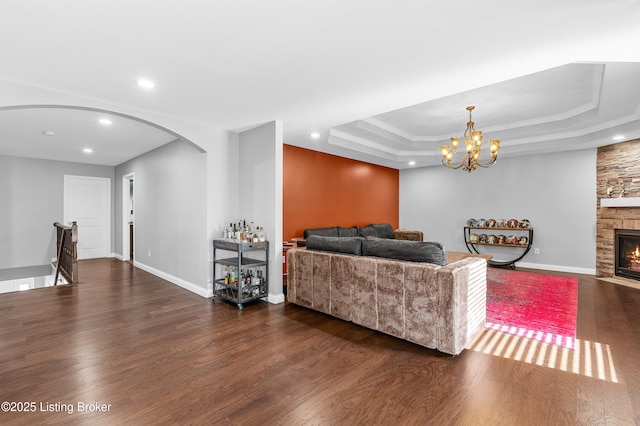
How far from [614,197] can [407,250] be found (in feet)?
16.6

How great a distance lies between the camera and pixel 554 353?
255cm

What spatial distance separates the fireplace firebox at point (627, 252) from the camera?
5059 mm

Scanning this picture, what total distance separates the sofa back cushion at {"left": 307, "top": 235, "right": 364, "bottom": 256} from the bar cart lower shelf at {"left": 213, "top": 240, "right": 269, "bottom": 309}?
0.74 meters

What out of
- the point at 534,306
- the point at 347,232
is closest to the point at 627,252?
the point at 534,306

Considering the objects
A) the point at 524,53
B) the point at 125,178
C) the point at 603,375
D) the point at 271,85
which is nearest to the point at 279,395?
the point at 603,375

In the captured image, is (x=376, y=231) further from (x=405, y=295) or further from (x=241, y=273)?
(x=405, y=295)

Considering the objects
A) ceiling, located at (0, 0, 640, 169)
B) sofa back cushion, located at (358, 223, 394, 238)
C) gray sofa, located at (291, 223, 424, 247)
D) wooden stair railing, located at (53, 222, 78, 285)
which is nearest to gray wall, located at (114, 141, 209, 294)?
ceiling, located at (0, 0, 640, 169)

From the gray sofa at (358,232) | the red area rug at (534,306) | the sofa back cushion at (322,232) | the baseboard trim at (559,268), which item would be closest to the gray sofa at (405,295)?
the red area rug at (534,306)

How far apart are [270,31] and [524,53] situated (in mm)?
1960

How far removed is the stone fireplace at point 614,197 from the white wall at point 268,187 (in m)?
5.81

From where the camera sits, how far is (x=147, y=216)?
5938mm

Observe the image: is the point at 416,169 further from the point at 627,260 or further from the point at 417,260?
the point at 417,260

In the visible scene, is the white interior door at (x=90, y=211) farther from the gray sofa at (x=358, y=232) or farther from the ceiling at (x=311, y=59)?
the gray sofa at (x=358, y=232)

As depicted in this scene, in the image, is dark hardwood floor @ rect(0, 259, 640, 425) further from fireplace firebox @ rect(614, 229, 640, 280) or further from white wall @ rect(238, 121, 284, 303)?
fireplace firebox @ rect(614, 229, 640, 280)
